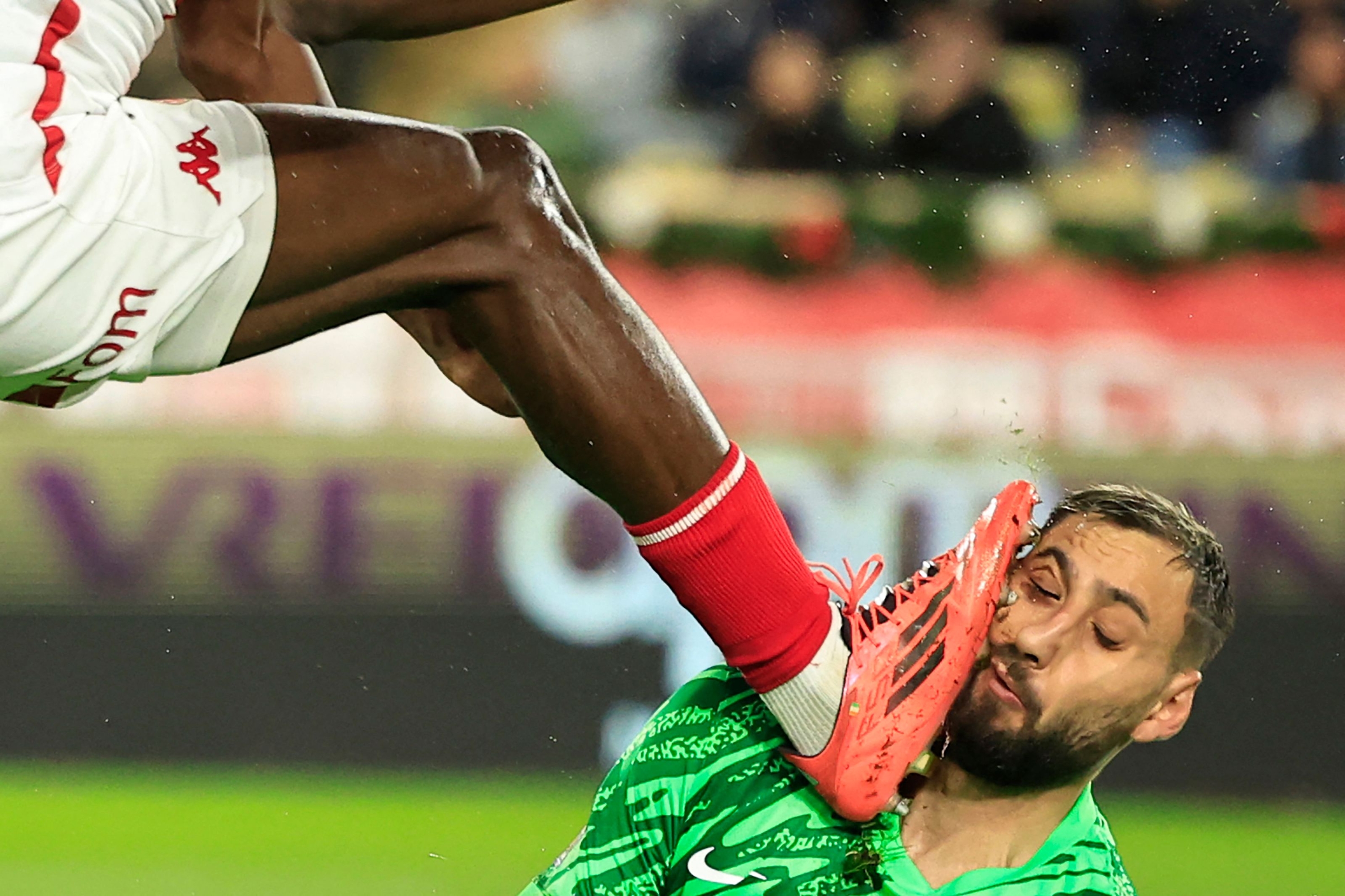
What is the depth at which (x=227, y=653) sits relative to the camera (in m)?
4.01

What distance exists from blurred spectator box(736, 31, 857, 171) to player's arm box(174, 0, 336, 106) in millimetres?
2863

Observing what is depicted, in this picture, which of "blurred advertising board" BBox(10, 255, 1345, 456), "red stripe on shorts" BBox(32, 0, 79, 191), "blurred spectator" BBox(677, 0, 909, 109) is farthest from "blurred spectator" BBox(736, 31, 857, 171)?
"red stripe on shorts" BBox(32, 0, 79, 191)

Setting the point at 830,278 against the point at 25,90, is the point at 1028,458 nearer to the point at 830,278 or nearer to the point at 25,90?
the point at 830,278

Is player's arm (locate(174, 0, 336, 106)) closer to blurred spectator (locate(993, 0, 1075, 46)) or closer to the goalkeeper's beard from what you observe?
the goalkeeper's beard

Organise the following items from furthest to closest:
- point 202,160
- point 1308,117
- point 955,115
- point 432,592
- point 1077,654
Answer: point 1308,117, point 955,115, point 432,592, point 1077,654, point 202,160

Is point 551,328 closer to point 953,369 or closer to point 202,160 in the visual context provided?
point 202,160

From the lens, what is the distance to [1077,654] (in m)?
1.88

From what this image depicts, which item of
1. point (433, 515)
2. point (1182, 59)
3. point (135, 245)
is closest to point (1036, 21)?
point (1182, 59)

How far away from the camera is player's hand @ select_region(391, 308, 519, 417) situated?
6.35 feet

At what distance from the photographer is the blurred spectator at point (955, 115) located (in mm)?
4699

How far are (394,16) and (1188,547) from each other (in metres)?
1.04

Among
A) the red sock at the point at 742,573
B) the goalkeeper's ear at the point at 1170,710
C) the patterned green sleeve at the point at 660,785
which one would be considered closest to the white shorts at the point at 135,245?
the red sock at the point at 742,573

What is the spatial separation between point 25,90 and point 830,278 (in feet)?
9.88

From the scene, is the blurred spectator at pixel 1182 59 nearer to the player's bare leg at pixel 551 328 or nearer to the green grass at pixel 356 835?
the green grass at pixel 356 835
